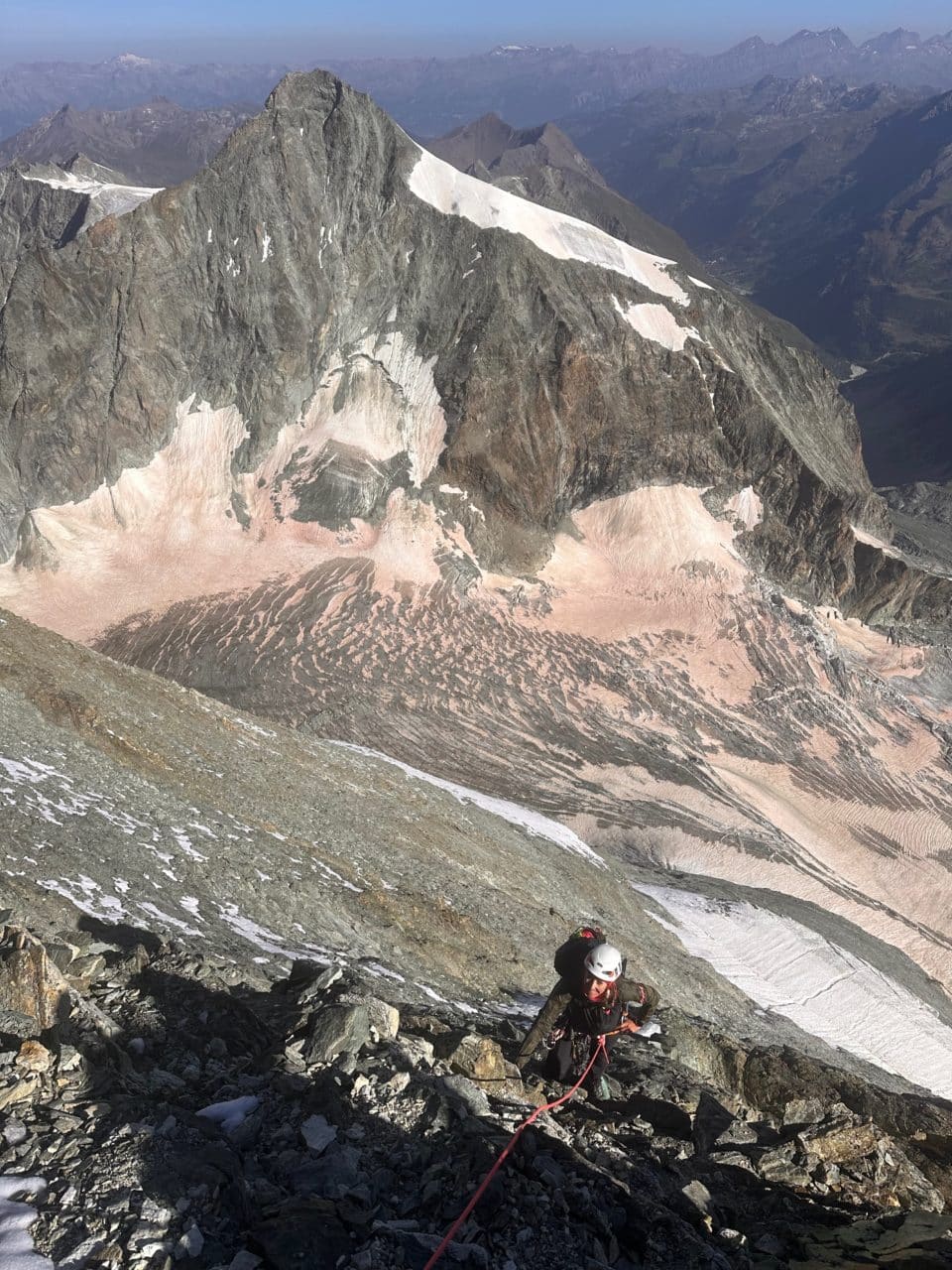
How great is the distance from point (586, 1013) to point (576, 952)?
0.75 meters

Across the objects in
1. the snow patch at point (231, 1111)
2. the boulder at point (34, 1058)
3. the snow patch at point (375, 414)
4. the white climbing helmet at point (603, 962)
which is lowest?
the snow patch at point (375, 414)

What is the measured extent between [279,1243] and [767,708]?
50623mm

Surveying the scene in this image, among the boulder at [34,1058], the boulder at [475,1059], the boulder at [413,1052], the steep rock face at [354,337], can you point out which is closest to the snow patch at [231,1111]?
the boulder at [34,1058]

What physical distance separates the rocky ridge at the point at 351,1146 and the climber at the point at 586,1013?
38cm

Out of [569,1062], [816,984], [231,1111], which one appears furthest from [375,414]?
[231,1111]

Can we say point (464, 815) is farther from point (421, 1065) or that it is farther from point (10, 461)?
point (10, 461)

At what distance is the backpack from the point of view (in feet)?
39.7

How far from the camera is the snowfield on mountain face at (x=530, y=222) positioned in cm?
6356

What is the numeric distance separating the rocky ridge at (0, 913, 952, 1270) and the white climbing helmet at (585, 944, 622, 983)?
157 cm

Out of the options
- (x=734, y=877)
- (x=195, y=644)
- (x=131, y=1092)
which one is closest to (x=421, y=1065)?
(x=131, y=1092)

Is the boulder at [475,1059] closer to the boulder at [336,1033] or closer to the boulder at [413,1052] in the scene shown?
the boulder at [413,1052]

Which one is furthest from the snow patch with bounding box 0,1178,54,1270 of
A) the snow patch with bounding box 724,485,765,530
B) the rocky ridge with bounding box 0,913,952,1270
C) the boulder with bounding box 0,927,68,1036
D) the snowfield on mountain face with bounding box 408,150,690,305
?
the snowfield on mountain face with bounding box 408,150,690,305

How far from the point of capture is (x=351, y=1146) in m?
9.20

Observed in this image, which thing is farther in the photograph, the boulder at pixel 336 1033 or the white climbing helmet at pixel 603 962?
the white climbing helmet at pixel 603 962
